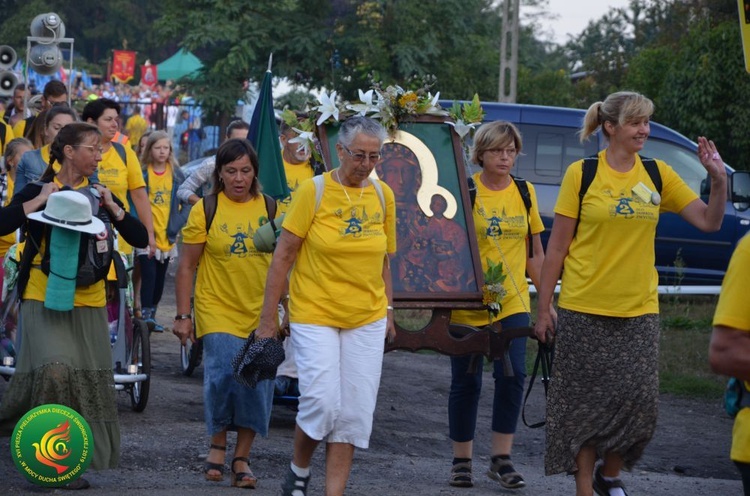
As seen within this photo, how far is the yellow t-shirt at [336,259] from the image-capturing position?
6336 millimetres

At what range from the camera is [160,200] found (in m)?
13.0

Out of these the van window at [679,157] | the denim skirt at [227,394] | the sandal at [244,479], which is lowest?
the sandal at [244,479]

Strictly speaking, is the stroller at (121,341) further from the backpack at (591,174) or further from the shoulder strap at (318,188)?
the backpack at (591,174)

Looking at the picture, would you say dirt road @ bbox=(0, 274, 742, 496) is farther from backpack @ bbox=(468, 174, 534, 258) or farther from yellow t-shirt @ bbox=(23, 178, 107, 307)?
backpack @ bbox=(468, 174, 534, 258)

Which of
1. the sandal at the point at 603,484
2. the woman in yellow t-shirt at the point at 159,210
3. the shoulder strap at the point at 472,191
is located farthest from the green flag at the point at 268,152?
the woman in yellow t-shirt at the point at 159,210

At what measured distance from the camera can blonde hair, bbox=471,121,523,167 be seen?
7.81 meters

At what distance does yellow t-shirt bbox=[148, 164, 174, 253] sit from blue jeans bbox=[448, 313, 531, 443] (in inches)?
230

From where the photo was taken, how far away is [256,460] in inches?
318

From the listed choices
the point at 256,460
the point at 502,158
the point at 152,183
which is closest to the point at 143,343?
the point at 256,460

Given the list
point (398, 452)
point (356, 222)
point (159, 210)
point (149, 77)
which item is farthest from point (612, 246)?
point (149, 77)

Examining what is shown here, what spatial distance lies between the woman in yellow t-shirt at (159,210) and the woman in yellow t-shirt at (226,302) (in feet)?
18.1

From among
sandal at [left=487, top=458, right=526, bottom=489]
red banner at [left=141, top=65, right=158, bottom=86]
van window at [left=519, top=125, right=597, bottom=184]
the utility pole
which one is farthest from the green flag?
red banner at [left=141, top=65, right=158, bottom=86]

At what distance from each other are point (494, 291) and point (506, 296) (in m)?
0.12

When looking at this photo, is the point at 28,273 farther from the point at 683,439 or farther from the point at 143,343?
the point at 683,439
